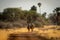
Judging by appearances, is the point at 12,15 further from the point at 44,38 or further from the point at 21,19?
the point at 44,38

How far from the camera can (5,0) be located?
8266 millimetres

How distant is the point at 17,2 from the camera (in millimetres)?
8445

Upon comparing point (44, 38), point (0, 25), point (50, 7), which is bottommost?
point (44, 38)

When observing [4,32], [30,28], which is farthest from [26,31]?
[4,32]

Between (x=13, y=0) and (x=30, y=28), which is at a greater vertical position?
(x=13, y=0)

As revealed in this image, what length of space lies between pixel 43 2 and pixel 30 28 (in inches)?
55.0

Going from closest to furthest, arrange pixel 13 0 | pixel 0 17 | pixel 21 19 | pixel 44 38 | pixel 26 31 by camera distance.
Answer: pixel 44 38
pixel 13 0
pixel 0 17
pixel 26 31
pixel 21 19

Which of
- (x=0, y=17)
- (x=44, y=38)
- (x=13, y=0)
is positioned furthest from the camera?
(x=0, y=17)

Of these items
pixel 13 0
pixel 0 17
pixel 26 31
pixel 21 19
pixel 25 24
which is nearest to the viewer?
pixel 13 0

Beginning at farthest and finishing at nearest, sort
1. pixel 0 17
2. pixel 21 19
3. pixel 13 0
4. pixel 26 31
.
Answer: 1. pixel 21 19
2. pixel 26 31
3. pixel 0 17
4. pixel 13 0

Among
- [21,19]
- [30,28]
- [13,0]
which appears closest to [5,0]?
[13,0]

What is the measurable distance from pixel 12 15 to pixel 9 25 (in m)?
1.36

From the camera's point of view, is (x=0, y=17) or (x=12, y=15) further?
(x=12, y=15)

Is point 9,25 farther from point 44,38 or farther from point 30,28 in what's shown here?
point 44,38
